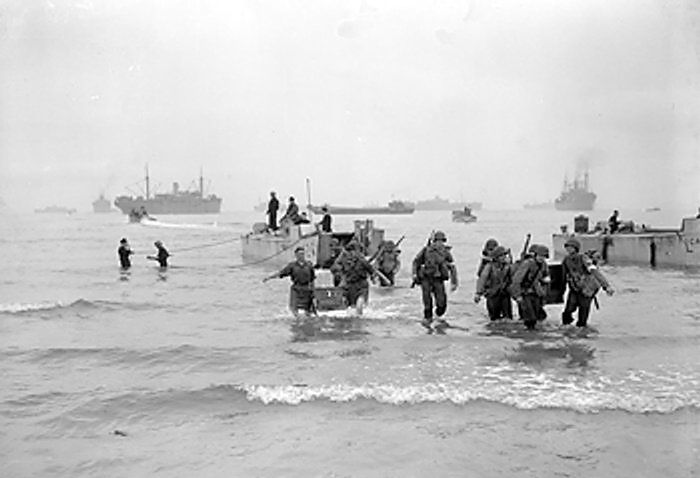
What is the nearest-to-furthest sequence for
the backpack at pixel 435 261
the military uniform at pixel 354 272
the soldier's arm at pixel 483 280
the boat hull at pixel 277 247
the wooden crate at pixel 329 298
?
the soldier's arm at pixel 483 280 → the backpack at pixel 435 261 → the military uniform at pixel 354 272 → the wooden crate at pixel 329 298 → the boat hull at pixel 277 247

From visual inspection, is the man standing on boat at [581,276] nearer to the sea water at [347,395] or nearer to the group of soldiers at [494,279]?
the group of soldiers at [494,279]

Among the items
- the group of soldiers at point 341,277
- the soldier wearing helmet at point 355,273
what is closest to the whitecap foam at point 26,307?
the group of soldiers at point 341,277

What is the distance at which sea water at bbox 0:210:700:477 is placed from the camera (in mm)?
6152

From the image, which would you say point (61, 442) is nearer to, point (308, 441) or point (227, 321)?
point (308, 441)

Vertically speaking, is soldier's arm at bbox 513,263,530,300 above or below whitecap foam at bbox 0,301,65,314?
above

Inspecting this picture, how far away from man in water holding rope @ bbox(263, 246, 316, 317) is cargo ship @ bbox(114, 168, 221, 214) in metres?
167

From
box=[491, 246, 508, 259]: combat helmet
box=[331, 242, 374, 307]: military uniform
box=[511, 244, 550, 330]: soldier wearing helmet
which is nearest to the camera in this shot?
box=[511, 244, 550, 330]: soldier wearing helmet

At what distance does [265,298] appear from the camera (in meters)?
18.9

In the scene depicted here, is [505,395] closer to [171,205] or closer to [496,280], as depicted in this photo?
[496,280]

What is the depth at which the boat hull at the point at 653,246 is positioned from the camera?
2780 cm

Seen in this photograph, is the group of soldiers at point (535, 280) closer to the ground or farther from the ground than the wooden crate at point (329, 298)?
farther from the ground

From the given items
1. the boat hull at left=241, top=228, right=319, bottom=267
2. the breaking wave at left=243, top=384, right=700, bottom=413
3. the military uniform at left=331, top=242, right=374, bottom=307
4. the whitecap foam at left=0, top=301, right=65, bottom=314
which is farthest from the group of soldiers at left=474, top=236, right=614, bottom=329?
the boat hull at left=241, top=228, right=319, bottom=267

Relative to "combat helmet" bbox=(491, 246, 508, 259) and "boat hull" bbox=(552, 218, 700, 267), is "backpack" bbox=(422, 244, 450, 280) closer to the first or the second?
"combat helmet" bbox=(491, 246, 508, 259)

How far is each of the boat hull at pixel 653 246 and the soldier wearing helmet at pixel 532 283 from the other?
51.4ft
